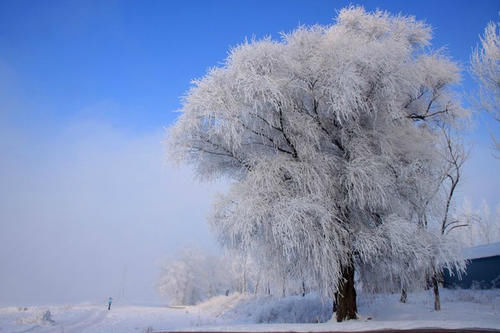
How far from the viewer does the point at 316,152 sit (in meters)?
10.4

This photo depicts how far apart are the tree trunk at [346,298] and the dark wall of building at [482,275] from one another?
1703 cm

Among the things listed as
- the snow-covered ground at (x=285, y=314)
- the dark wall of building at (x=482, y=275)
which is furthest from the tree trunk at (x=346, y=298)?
the dark wall of building at (x=482, y=275)

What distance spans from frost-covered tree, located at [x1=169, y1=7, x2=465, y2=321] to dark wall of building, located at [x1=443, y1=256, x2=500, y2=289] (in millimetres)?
17438

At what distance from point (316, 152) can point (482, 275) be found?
22392mm

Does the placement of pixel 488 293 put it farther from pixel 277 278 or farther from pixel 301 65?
pixel 301 65

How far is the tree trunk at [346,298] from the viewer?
1010 centimetres

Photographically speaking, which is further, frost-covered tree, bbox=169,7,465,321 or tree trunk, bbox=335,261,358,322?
tree trunk, bbox=335,261,358,322

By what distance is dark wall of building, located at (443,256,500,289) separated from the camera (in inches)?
938

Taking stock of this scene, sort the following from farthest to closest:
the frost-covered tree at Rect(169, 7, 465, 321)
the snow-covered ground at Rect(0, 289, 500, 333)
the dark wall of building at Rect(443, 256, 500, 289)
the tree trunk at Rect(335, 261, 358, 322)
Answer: the dark wall of building at Rect(443, 256, 500, 289) → the snow-covered ground at Rect(0, 289, 500, 333) → the tree trunk at Rect(335, 261, 358, 322) → the frost-covered tree at Rect(169, 7, 465, 321)

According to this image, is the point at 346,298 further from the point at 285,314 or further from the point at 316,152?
the point at 285,314

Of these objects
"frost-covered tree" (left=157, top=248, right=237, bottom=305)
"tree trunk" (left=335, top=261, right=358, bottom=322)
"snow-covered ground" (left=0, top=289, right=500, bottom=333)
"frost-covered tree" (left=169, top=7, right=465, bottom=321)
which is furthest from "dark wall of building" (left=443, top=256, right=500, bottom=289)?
"frost-covered tree" (left=157, top=248, right=237, bottom=305)

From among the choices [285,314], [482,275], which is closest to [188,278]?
[285,314]

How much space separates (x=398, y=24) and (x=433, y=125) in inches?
171

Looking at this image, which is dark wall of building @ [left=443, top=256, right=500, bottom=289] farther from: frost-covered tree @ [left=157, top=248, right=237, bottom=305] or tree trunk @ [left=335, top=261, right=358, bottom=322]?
frost-covered tree @ [left=157, top=248, right=237, bottom=305]
